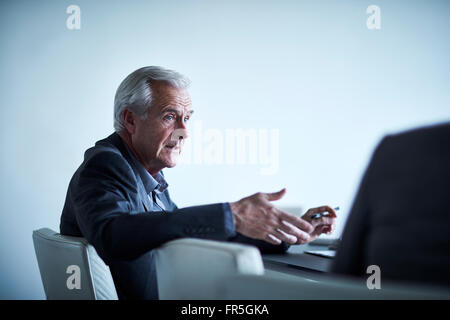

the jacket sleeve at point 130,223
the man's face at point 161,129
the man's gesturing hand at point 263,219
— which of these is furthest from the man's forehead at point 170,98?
the man's gesturing hand at point 263,219

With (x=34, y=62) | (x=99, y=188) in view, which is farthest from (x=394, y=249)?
(x=34, y=62)

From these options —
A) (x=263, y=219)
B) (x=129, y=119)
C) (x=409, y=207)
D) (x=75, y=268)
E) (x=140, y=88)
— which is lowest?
(x=75, y=268)

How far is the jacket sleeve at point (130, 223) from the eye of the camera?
31.9 inches

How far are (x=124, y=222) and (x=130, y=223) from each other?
0.02 m

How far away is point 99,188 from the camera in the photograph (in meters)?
1.00

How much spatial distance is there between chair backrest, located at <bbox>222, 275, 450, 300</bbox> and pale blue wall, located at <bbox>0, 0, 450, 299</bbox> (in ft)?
9.67

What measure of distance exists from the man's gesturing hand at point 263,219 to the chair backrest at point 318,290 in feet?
1.17

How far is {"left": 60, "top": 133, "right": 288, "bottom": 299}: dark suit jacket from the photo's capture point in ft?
2.68

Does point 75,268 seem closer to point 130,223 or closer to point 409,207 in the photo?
point 130,223

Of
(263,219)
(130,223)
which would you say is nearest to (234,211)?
(263,219)

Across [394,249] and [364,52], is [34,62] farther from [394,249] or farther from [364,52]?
[394,249]

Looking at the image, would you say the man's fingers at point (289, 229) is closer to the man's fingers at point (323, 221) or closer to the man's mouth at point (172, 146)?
the man's fingers at point (323, 221)

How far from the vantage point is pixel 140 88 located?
148 cm
